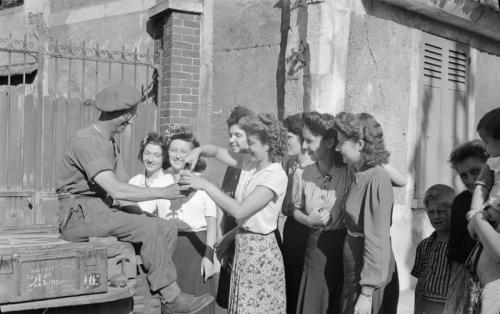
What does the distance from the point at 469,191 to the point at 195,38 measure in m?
4.40

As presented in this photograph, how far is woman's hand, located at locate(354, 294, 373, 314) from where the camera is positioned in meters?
3.59

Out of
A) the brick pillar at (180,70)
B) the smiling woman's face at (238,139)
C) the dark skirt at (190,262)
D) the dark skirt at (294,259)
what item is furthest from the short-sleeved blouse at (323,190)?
the brick pillar at (180,70)

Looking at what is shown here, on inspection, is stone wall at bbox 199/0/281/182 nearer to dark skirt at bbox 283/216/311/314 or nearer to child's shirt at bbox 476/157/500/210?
dark skirt at bbox 283/216/311/314

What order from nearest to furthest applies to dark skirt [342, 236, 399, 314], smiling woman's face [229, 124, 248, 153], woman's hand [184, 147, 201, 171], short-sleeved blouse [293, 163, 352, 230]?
dark skirt [342, 236, 399, 314], short-sleeved blouse [293, 163, 352, 230], smiling woman's face [229, 124, 248, 153], woman's hand [184, 147, 201, 171]

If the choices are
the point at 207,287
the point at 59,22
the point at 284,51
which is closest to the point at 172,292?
the point at 207,287

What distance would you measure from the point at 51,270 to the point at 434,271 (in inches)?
92.6

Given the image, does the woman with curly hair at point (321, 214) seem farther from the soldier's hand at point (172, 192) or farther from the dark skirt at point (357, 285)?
the soldier's hand at point (172, 192)

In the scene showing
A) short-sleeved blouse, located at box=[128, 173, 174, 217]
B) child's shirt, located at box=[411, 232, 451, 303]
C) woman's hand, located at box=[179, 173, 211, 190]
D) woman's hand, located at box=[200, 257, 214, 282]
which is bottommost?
woman's hand, located at box=[200, 257, 214, 282]

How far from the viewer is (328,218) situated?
13.2 ft

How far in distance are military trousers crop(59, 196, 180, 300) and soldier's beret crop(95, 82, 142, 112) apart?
605 mm

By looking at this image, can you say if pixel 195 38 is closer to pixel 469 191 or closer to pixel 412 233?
pixel 412 233

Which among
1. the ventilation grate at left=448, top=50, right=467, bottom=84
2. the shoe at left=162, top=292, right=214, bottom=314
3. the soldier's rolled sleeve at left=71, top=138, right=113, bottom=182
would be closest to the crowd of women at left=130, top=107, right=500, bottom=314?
the shoe at left=162, top=292, right=214, bottom=314

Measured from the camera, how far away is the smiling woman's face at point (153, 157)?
4.76 m

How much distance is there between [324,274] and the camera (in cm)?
401
